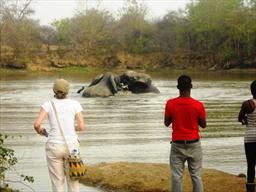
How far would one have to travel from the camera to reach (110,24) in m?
106

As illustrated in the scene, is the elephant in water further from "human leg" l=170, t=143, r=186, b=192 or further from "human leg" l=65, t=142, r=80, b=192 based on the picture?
"human leg" l=65, t=142, r=80, b=192

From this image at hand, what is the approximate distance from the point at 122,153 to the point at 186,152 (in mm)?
6685

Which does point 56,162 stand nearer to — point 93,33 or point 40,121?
point 40,121

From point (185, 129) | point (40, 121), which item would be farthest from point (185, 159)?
point (40, 121)

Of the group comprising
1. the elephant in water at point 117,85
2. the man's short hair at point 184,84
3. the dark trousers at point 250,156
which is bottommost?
the elephant in water at point 117,85

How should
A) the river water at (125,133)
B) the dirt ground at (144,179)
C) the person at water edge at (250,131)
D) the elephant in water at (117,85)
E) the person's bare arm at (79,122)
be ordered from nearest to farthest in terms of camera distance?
the person's bare arm at (79,122), the person at water edge at (250,131), the dirt ground at (144,179), the river water at (125,133), the elephant in water at (117,85)

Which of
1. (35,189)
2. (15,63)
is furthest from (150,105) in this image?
(15,63)

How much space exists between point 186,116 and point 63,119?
1.58 meters

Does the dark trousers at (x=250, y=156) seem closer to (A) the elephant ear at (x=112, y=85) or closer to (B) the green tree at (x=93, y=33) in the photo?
(A) the elephant ear at (x=112, y=85)

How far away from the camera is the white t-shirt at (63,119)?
8086 mm

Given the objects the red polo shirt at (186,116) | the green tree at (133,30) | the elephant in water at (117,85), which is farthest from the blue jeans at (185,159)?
the green tree at (133,30)

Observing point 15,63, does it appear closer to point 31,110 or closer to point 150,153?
point 31,110

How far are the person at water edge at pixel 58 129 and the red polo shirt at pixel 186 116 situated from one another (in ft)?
4.09

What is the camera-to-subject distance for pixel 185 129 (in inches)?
334
